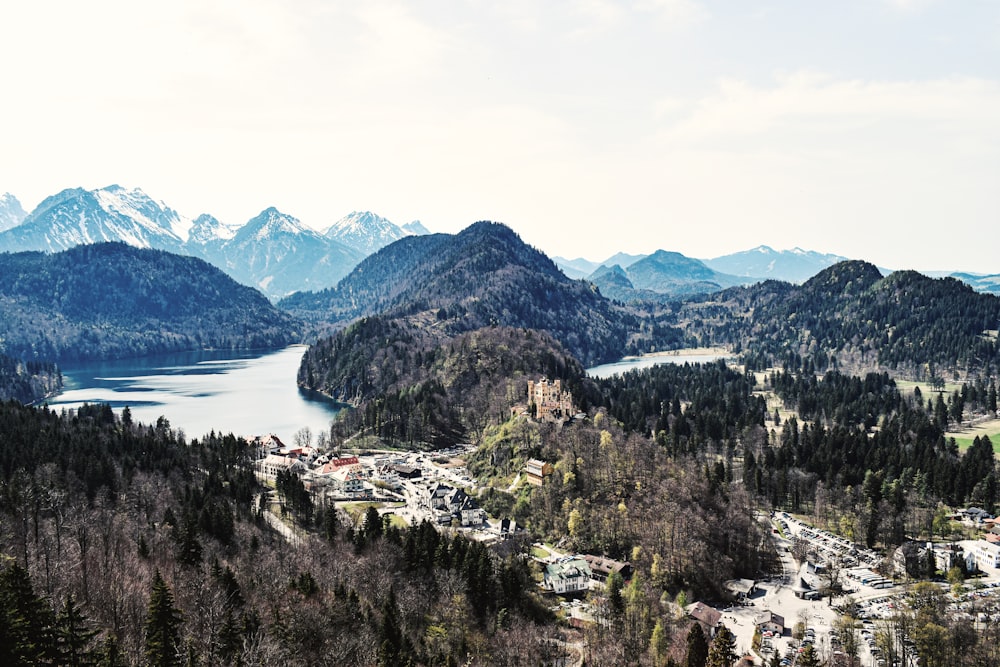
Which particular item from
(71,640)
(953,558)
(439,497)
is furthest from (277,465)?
(953,558)

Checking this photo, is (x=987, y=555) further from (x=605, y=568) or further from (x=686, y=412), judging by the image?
(x=686, y=412)

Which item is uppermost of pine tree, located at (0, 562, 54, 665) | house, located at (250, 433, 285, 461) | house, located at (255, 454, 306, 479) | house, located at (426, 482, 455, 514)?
pine tree, located at (0, 562, 54, 665)

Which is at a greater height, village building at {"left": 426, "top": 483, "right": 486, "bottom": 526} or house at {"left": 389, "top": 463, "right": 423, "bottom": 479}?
house at {"left": 389, "top": 463, "right": 423, "bottom": 479}

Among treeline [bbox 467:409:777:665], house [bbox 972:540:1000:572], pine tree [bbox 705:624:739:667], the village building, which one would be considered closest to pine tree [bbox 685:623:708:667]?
pine tree [bbox 705:624:739:667]

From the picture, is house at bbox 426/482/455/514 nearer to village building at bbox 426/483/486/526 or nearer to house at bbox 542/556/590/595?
village building at bbox 426/483/486/526

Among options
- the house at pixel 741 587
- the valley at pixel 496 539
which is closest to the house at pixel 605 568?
the valley at pixel 496 539

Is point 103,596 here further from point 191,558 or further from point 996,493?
point 996,493

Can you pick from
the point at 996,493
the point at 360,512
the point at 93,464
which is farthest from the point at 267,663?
the point at 996,493
